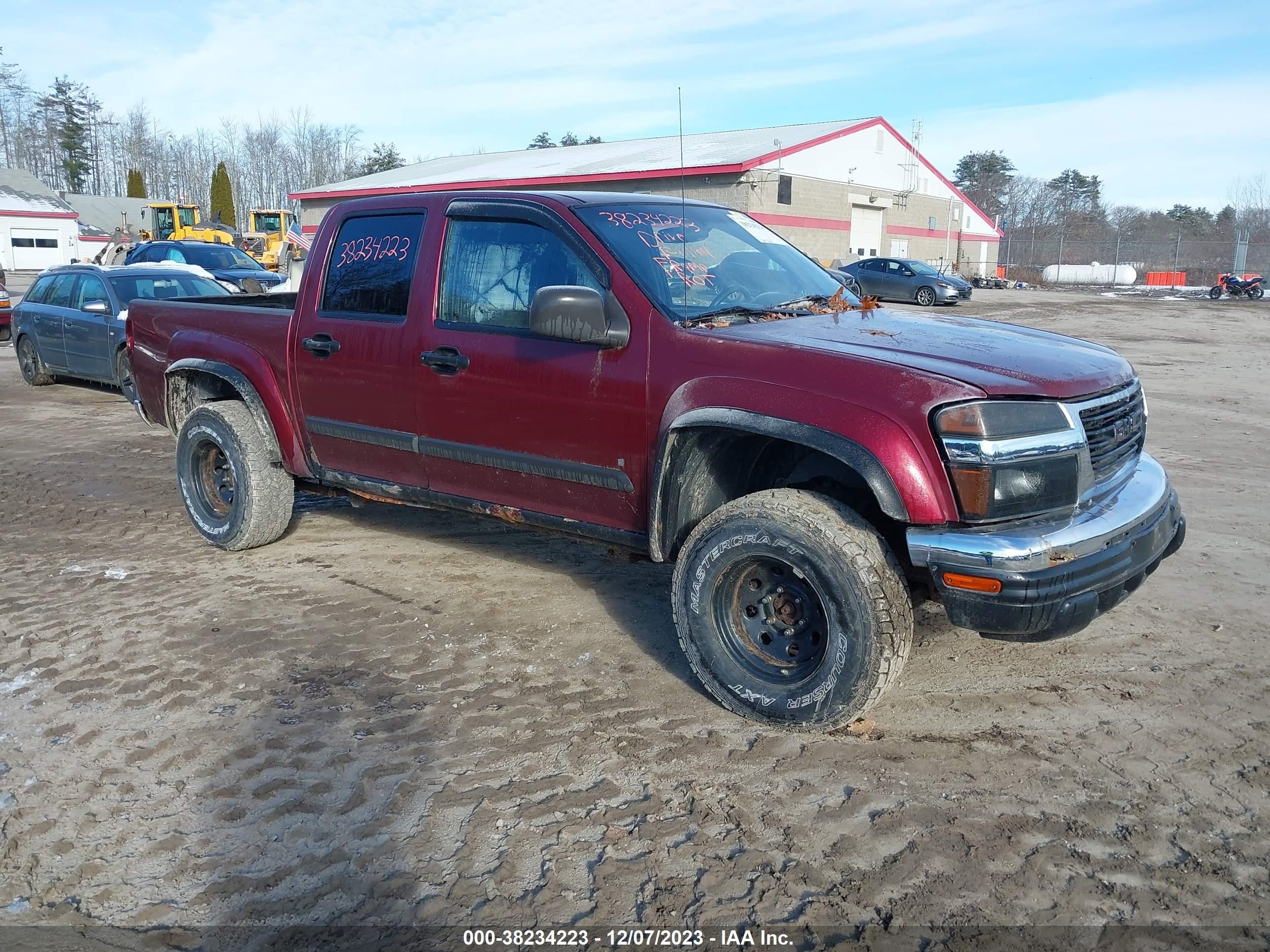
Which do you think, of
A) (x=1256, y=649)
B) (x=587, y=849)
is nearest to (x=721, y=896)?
(x=587, y=849)

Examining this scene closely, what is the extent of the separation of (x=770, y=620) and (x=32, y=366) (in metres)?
12.4

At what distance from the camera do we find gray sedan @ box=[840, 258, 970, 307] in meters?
27.7

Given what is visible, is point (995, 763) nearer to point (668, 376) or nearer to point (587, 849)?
point (587, 849)

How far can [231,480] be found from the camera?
5.79m

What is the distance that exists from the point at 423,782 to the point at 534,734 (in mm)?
468

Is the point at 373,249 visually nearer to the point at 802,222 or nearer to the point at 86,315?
the point at 86,315

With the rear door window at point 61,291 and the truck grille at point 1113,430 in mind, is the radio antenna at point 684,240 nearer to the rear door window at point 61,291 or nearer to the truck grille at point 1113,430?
the truck grille at point 1113,430

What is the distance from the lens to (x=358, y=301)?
4934mm

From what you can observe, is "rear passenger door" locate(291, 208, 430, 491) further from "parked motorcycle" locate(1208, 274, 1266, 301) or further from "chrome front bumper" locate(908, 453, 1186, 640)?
"parked motorcycle" locate(1208, 274, 1266, 301)

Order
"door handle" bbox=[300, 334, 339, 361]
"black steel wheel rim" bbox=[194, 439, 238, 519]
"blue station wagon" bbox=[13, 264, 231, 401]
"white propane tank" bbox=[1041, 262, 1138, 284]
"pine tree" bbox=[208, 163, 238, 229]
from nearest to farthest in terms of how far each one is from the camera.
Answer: "door handle" bbox=[300, 334, 339, 361]
"black steel wheel rim" bbox=[194, 439, 238, 519]
"blue station wagon" bbox=[13, 264, 231, 401]
"white propane tank" bbox=[1041, 262, 1138, 284]
"pine tree" bbox=[208, 163, 238, 229]

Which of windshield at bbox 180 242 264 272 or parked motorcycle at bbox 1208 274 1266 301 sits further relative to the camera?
parked motorcycle at bbox 1208 274 1266 301

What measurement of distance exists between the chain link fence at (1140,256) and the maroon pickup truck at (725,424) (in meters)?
43.6

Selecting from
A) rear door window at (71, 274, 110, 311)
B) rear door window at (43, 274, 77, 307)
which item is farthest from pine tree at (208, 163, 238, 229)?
rear door window at (71, 274, 110, 311)

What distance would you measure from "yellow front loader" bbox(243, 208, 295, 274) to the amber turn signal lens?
33.6 meters
